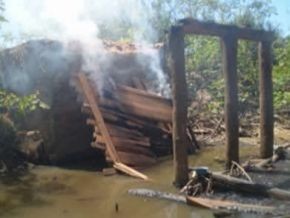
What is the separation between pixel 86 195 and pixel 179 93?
2.78 metres

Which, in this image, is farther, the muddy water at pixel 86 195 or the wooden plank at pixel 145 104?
the wooden plank at pixel 145 104

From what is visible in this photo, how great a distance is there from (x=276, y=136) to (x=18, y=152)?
8.02 m

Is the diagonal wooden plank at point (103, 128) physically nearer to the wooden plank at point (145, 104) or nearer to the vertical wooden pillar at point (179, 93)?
the wooden plank at point (145, 104)

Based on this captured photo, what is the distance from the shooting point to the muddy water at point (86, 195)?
28.3ft

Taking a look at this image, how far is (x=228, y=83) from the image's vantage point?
10.4 metres

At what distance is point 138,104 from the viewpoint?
1305 cm

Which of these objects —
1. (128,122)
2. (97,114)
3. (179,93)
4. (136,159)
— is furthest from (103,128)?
(179,93)

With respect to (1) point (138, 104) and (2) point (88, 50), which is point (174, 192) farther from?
(2) point (88, 50)

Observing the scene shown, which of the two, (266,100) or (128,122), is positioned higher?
(266,100)

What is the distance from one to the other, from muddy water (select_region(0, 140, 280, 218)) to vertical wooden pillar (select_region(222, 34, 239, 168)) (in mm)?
1182

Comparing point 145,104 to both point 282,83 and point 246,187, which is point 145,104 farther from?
point 282,83

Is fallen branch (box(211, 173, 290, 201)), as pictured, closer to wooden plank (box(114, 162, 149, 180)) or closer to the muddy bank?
the muddy bank

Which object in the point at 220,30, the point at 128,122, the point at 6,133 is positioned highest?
the point at 220,30

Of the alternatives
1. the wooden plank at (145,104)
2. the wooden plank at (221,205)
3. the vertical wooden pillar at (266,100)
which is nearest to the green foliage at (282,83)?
the vertical wooden pillar at (266,100)
